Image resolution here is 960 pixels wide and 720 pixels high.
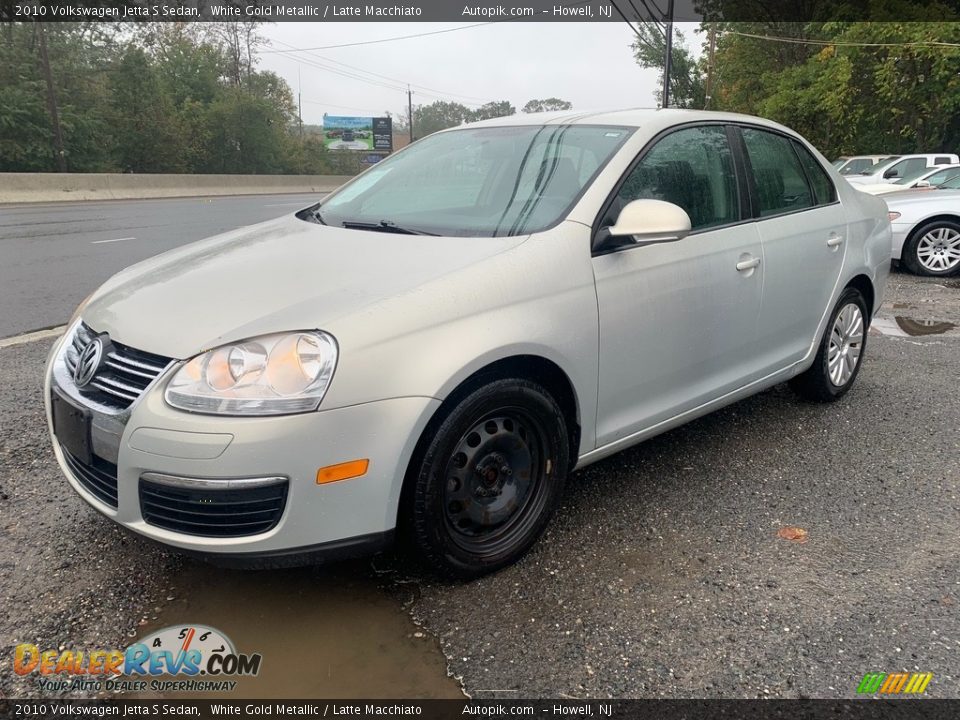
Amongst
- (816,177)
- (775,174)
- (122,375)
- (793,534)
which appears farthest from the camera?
(816,177)

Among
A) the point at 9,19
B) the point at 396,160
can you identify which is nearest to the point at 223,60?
the point at 9,19

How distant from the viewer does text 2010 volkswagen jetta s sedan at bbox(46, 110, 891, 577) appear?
6.94 ft

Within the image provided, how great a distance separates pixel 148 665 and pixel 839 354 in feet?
12.8

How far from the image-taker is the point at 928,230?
9016 mm

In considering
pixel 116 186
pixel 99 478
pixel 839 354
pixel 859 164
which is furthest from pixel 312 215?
pixel 116 186

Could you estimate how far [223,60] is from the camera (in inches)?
2048

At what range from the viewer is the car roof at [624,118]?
10.5 ft

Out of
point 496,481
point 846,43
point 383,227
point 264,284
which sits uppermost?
point 846,43

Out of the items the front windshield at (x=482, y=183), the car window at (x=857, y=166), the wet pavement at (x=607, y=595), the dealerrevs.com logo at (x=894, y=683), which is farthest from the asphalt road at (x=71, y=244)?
the car window at (x=857, y=166)

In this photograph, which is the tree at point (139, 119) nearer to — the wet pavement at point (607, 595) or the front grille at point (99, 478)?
the wet pavement at point (607, 595)

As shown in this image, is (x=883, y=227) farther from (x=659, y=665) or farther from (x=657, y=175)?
(x=659, y=665)

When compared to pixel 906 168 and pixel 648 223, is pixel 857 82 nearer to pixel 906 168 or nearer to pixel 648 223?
pixel 906 168

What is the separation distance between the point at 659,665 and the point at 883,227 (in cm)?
352

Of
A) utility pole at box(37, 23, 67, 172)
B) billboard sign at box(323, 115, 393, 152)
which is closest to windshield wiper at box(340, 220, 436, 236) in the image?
utility pole at box(37, 23, 67, 172)
